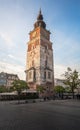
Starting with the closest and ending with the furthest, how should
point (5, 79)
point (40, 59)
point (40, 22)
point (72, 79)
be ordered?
1. point (72, 79)
2. point (40, 59)
3. point (40, 22)
4. point (5, 79)

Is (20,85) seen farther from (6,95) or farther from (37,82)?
(37,82)

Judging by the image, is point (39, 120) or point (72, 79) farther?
point (72, 79)

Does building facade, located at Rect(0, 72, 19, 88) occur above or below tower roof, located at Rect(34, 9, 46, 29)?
below

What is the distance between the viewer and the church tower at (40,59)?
241 ft

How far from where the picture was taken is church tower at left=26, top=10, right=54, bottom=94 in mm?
73312

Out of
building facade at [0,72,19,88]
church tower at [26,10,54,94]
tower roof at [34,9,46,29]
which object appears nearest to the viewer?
church tower at [26,10,54,94]

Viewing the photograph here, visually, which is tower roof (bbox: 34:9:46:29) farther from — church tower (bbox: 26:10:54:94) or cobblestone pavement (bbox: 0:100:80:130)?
cobblestone pavement (bbox: 0:100:80:130)

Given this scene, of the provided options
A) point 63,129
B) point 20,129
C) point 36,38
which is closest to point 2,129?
point 20,129

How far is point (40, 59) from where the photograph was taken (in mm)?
73438

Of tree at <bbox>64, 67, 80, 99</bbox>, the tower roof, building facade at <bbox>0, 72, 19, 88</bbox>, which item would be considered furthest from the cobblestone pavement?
building facade at <bbox>0, 72, 19, 88</bbox>

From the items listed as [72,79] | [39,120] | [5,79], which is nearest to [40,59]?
[72,79]

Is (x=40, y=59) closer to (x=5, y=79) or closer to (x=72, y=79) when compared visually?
(x=72, y=79)

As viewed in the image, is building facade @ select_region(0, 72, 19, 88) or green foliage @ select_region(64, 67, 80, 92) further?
building facade @ select_region(0, 72, 19, 88)

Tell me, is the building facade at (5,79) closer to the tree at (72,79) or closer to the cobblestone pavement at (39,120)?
the tree at (72,79)
